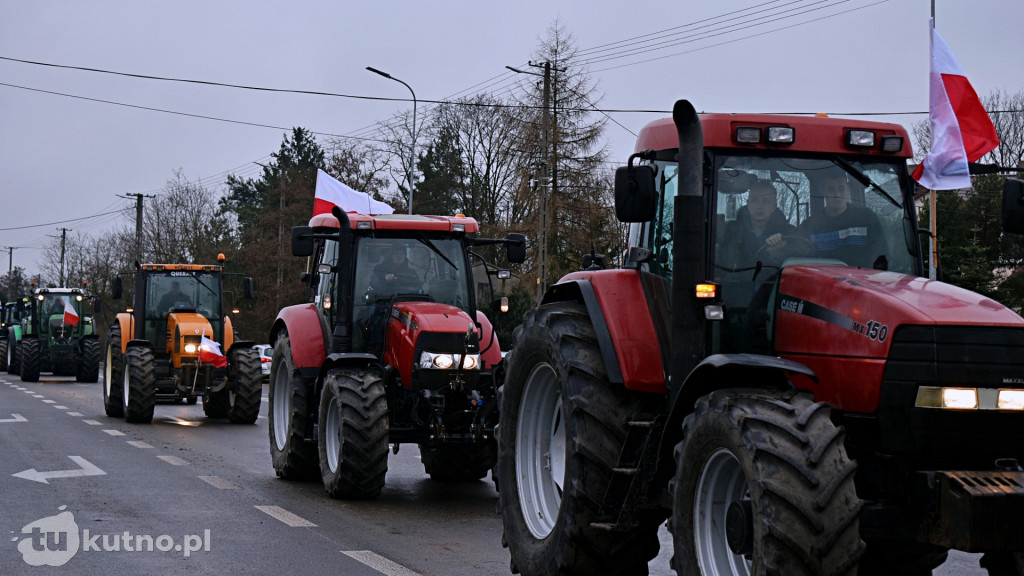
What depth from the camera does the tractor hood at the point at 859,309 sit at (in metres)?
4.76

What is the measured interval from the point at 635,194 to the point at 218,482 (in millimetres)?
7033

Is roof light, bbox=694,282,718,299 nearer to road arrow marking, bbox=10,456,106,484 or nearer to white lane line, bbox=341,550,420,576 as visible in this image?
white lane line, bbox=341,550,420,576

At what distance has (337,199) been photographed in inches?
547

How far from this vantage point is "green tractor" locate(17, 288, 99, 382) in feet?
110

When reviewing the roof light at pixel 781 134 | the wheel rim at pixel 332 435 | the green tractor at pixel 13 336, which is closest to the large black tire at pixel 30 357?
the green tractor at pixel 13 336

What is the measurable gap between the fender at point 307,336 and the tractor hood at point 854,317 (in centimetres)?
663

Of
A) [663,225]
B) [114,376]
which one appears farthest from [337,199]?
[663,225]

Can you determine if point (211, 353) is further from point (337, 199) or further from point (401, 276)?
point (401, 276)

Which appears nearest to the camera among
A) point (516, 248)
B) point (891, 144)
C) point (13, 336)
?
point (891, 144)

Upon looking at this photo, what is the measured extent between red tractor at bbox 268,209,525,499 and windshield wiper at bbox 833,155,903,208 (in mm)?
4698

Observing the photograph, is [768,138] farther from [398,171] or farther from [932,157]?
[398,171]

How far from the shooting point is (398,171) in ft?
170

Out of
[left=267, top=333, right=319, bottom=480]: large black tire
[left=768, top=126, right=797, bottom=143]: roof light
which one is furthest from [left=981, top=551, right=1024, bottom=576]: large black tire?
[left=267, top=333, right=319, bottom=480]: large black tire

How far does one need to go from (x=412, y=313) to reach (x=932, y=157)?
7760mm
